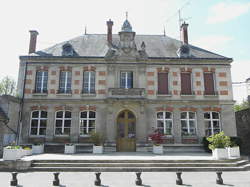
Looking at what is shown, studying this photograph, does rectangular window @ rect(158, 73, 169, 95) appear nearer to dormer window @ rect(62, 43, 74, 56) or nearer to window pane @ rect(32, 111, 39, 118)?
dormer window @ rect(62, 43, 74, 56)

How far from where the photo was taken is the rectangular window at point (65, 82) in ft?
48.1

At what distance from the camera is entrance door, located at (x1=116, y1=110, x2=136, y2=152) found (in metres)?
13.5

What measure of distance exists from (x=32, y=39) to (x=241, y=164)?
1740 centimetres

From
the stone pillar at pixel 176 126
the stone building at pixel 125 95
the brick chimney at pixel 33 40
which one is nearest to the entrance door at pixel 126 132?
the stone building at pixel 125 95

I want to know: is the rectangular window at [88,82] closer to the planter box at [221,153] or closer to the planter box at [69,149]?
the planter box at [69,149]

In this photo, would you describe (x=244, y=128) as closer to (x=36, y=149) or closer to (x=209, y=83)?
(x=209, y=83)

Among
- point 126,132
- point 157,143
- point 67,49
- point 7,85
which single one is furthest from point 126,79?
point 7,85

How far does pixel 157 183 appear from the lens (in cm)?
651

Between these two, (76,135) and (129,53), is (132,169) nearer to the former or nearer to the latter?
(76,135)

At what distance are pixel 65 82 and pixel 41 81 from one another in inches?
75.0

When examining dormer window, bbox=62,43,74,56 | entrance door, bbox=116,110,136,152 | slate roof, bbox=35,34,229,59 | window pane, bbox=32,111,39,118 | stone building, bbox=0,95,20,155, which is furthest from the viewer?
slate roof, bbox=35,34,229,59

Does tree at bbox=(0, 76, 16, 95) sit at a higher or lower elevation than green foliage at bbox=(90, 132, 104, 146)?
higher

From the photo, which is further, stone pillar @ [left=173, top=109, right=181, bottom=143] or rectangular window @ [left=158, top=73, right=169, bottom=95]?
rectangular window @ [left=158, top=73, right=169, bottom=95]

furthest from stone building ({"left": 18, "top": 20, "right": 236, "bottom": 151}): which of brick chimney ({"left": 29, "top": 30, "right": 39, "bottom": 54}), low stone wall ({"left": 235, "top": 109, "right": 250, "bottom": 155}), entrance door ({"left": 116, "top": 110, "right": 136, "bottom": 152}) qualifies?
low stone wall ({"left": 235, "top": 109, "right": 250, "bottom": 155})
